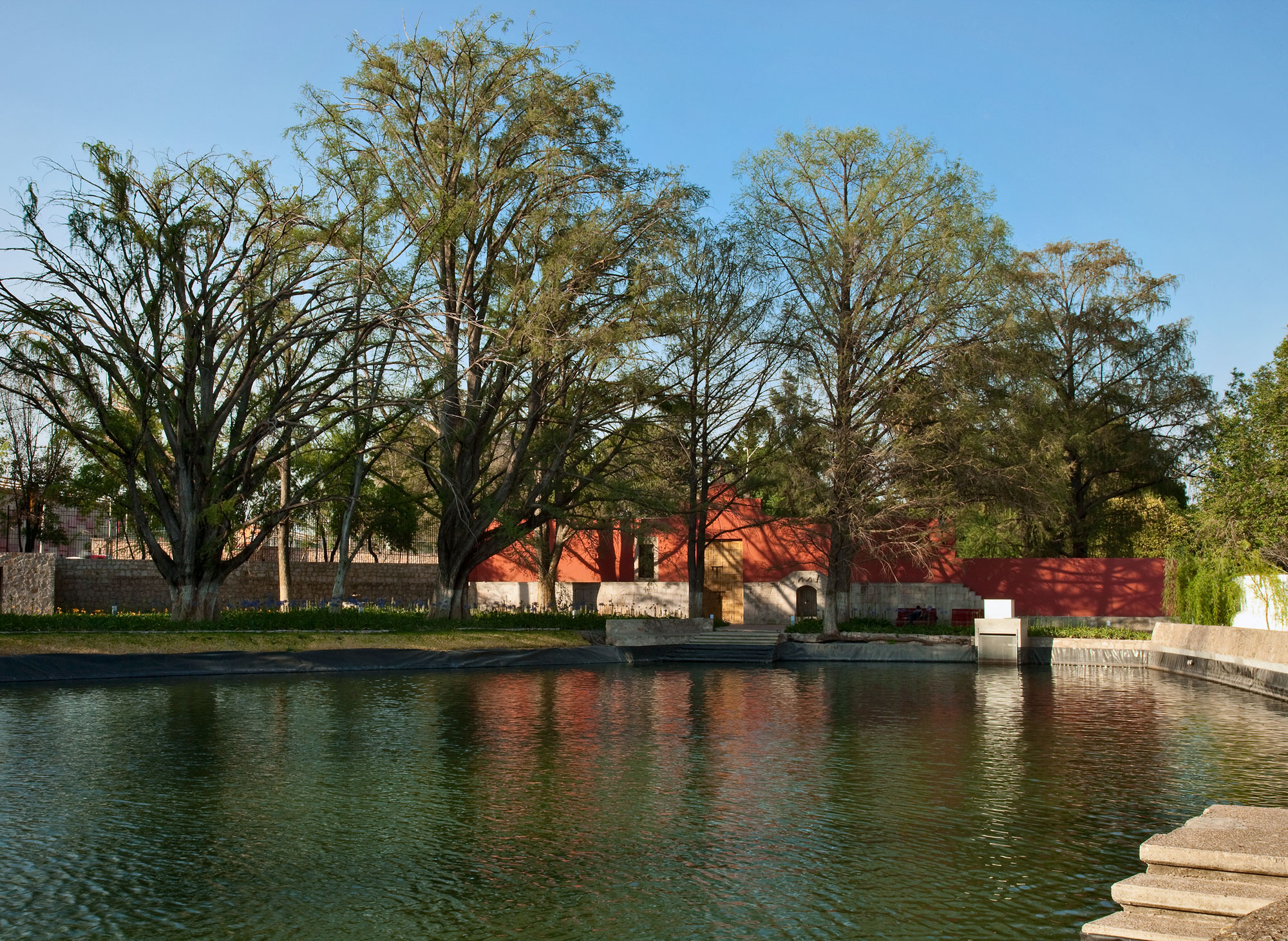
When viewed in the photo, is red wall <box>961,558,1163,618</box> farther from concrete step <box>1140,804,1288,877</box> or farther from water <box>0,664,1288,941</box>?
concrete step <box>1140,804,1288,877</box>

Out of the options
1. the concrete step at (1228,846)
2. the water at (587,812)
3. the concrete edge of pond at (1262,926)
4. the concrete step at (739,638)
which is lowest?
the concrete step at (739,638)

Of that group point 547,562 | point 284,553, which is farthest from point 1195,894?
point 547,562

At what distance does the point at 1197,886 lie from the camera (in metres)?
6.67

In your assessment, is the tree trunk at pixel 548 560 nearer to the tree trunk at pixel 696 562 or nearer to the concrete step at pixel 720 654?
the tree trunk at pixel 696 562

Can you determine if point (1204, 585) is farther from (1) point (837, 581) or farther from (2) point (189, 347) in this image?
(2) point (189, 347)

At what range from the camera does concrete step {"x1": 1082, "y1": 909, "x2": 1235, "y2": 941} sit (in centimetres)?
626

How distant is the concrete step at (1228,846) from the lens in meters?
6.81

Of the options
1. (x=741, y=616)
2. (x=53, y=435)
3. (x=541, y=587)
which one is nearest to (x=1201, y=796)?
(x=741, y=616)

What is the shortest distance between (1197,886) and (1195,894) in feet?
0.45

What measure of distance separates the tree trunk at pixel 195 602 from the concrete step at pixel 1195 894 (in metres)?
24.2

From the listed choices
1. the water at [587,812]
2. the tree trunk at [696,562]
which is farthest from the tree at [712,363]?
the water at [587,812]

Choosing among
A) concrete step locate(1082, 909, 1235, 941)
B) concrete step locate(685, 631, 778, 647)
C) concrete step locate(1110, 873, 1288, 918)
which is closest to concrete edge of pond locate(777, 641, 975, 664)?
concrete step locate(685, 631, 778, 647)

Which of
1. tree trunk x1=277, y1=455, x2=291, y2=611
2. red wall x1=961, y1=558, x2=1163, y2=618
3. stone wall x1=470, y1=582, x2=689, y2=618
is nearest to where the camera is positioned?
tree trunk x1=277, y1=455, x2=291, y2=611

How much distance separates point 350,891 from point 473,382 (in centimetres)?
2494
